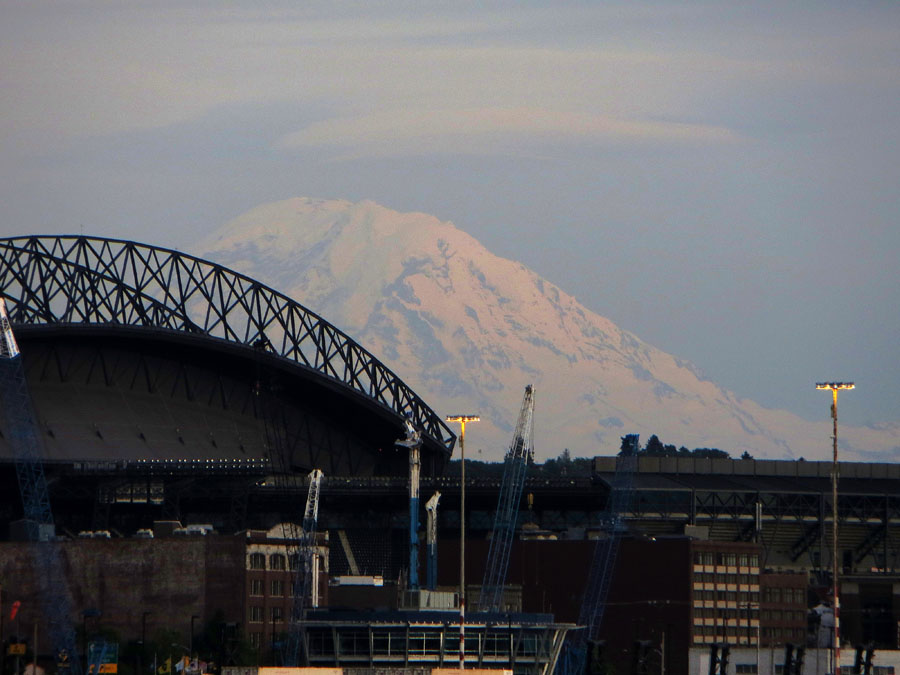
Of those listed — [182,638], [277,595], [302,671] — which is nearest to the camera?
[302,671]

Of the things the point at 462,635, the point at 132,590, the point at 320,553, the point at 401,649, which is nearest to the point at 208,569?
the point at 132,590

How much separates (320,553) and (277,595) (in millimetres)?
10840

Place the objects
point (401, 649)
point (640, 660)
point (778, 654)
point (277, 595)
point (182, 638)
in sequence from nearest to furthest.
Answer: point (640, 660) < point (401, 649) < point (182, 638) < point (277, 595) < point (778, 654)

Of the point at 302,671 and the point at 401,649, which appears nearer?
the point at 302,671

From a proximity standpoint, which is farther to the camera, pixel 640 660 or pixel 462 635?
pixel 462 635

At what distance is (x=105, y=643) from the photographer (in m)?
156

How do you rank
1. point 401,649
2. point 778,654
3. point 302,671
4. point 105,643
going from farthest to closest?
point 778,654
point 105,643
point 401,649
point 302,671

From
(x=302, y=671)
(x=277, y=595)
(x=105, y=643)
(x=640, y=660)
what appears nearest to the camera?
(x=640, y=660)

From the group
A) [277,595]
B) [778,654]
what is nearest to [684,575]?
[778,654]

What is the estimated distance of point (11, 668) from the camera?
499 ft

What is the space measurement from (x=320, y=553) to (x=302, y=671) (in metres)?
67.6

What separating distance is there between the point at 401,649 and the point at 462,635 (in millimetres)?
11369

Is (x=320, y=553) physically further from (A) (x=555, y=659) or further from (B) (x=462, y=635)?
(B) (x=462, y=635)

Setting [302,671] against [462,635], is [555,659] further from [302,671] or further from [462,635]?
[302,671]
